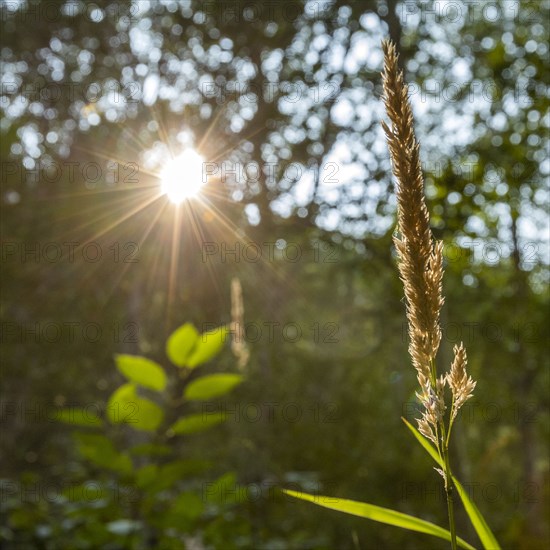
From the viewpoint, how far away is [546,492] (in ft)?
28.3

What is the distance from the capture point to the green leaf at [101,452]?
1646 millimetres

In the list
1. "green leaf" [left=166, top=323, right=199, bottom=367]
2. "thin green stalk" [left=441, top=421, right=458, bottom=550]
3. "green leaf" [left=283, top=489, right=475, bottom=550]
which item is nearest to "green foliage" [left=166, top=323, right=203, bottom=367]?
"green leaf" [left=166, top=323, right=199, bottom=367]

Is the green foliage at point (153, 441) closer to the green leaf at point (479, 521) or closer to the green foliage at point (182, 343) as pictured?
the green foliage at point (182, 343)

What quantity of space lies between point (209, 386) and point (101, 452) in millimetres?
320

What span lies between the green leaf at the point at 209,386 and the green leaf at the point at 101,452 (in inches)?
9.4

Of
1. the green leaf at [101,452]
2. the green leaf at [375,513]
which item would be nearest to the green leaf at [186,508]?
the green leaf at [101,452]

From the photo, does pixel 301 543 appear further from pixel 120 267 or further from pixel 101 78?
pixel 101 78

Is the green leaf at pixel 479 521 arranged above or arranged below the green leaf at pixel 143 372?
below

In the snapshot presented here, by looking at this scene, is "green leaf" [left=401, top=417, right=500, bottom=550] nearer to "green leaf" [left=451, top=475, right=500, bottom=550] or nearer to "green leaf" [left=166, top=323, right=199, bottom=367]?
"green leaf" [left=451, top=475, right=500, bottom=550]

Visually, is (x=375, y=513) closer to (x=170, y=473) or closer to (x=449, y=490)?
(x=449, y=490)

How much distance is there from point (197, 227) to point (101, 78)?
3.24 m

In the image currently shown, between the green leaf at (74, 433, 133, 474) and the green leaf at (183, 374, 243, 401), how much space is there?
0.78 ft

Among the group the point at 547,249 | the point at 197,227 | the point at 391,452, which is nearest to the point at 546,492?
the point at 391,452

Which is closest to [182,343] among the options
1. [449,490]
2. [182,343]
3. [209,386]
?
[182,343]
